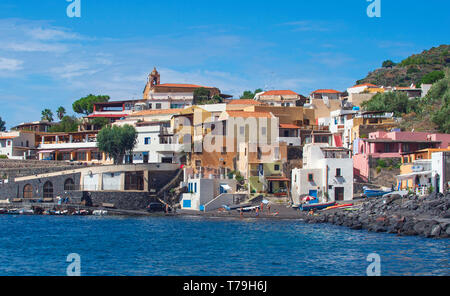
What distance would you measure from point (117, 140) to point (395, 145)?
3761 cm

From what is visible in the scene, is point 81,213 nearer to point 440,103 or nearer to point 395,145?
point 395,145

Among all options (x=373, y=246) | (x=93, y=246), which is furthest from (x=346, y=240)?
(x=93, y=246)

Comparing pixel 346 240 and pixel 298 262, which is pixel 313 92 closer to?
pixel 346 240

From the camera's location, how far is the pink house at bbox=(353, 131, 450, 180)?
213 feet

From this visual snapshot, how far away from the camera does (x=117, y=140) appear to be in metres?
80.4

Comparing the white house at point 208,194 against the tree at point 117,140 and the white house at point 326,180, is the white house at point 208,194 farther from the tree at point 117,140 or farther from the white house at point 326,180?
the tree at point 117,140

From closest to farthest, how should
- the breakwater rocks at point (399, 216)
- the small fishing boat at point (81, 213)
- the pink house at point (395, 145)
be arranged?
the breakwater rocks at point (399, 216) → the pink house at point (395, 145) → the small fishing boat at point (81, 213)

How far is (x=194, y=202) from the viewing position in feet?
217

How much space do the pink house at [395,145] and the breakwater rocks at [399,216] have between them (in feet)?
25.7

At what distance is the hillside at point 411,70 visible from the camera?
151m

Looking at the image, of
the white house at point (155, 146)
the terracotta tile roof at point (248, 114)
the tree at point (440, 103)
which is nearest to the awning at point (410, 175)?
the tree at point (440, 103)

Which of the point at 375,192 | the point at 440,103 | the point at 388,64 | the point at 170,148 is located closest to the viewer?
the point at 375,192

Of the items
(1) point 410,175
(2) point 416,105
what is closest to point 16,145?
(2) point 416,105

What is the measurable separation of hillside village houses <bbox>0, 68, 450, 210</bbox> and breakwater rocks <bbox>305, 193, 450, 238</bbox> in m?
4.22
